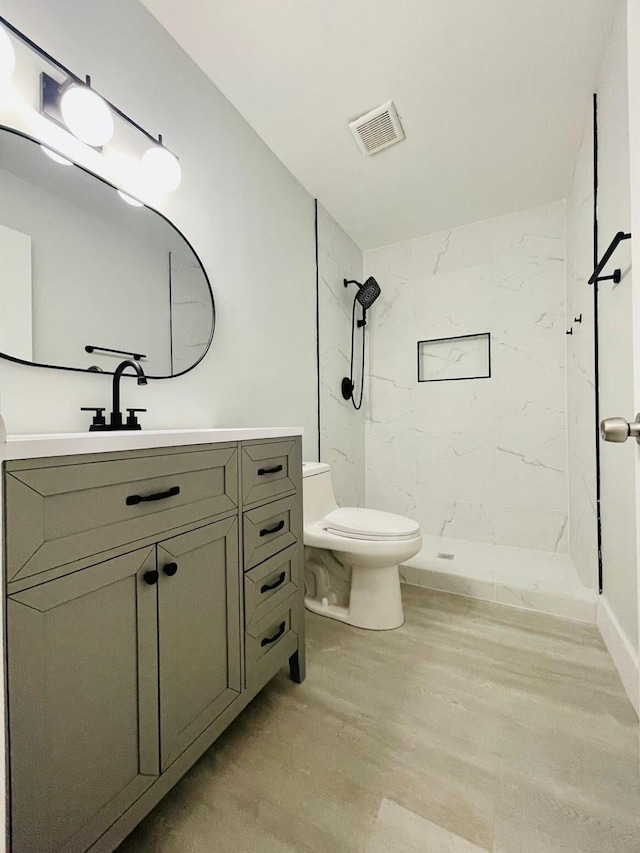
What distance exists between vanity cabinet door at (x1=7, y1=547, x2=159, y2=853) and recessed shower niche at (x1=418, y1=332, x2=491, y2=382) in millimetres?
2398

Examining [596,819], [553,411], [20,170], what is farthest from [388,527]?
[20,170]

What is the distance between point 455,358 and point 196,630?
2.41m

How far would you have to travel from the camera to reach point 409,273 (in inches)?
110

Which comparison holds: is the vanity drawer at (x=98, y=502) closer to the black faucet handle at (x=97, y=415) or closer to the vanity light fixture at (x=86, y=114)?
the black faucet handle at (x=97, y=415)

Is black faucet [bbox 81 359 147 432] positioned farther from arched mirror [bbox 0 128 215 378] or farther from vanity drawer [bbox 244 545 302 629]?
vanity drawer [bbox 244 545 302 629]

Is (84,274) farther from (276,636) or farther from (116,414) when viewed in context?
(276,636)

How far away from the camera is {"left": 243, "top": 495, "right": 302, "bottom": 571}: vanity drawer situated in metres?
1.11

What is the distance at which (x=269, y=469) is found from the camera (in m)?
1.20

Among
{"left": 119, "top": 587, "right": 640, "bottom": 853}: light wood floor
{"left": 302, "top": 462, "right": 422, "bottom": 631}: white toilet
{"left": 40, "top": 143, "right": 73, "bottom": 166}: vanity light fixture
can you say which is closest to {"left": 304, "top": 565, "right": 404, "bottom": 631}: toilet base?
{"left": 302, "top": 462, "right": 422, "bottom": 631}: white toilet

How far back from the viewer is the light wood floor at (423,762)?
A: 0.84 meters

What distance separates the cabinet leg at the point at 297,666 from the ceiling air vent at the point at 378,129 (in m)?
2.27

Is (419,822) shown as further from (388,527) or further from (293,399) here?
(293,399)

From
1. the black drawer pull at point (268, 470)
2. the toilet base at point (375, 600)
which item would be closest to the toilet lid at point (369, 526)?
the toilet base at point (375, 600)

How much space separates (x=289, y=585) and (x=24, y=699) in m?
0.80
